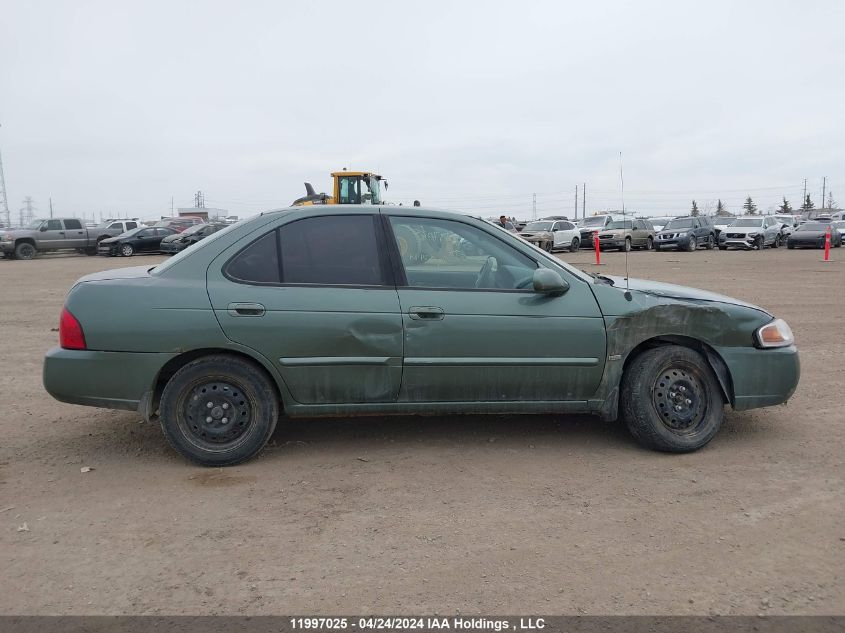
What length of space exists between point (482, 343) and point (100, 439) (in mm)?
2760

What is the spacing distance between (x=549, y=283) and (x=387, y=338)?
1.06 metres

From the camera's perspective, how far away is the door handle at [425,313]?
4293 mm

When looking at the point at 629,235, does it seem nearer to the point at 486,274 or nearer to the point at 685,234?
the point at 685,234

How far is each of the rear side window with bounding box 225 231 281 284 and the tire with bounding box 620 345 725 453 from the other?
2.37 metres

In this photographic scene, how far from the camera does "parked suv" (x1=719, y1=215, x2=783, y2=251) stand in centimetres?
3206

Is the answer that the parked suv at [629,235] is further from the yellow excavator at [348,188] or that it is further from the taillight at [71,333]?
the taillight at [71,333]

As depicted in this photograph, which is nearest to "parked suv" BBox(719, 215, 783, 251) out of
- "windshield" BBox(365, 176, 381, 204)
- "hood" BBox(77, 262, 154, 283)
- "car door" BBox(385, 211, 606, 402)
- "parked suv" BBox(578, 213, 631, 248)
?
"parked suv" BBox(578, 213, 631, 248)

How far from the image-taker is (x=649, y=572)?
10.1 feet

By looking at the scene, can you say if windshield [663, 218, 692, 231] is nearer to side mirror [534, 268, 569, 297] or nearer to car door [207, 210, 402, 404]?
side mirror [534, 268, 569, 297]

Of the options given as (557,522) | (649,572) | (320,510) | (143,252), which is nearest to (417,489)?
(320,510)

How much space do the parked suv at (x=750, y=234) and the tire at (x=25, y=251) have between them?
30.3 meters

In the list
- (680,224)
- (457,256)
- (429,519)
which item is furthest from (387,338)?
(680,224)

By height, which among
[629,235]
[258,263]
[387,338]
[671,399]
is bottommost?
[671,399]

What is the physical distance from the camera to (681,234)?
3055cm
